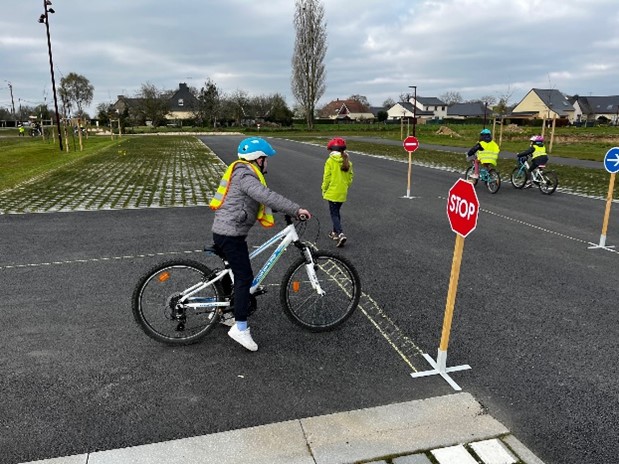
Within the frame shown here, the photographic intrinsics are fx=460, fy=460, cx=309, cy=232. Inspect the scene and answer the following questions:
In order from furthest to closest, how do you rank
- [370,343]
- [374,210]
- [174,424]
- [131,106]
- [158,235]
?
[131,106] → [374,210] → [158,235] → [370,343] → [174,424]

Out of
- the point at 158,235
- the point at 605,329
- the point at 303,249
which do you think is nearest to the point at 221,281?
the point at 303,249

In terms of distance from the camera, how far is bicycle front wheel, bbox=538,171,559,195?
1305 centimetres

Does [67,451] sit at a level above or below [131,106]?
below

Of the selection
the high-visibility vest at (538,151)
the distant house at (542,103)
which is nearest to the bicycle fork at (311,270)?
the high-visibility vest at (538,151)

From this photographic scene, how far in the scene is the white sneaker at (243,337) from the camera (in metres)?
4.17

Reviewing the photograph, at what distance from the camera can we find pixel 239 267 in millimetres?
4141

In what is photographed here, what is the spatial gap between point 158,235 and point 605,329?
682cm

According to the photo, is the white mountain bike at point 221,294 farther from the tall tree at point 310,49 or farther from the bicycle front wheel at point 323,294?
the tall tree at point 310,49

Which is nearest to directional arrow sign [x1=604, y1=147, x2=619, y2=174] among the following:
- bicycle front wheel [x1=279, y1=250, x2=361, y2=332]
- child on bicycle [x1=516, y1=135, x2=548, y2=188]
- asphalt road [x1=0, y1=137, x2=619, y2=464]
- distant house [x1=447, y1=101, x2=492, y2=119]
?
asphalt road [x1=0, y1=137, x2=619, y2=464]

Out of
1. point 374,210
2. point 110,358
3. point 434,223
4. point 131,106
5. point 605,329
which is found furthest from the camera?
point 131,106

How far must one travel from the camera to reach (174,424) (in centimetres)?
320

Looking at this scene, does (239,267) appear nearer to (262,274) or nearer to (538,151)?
(262,274)

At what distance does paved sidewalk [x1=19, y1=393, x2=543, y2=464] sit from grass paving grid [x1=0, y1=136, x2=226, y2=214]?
862 cm

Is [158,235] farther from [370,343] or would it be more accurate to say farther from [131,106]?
[131,106]
